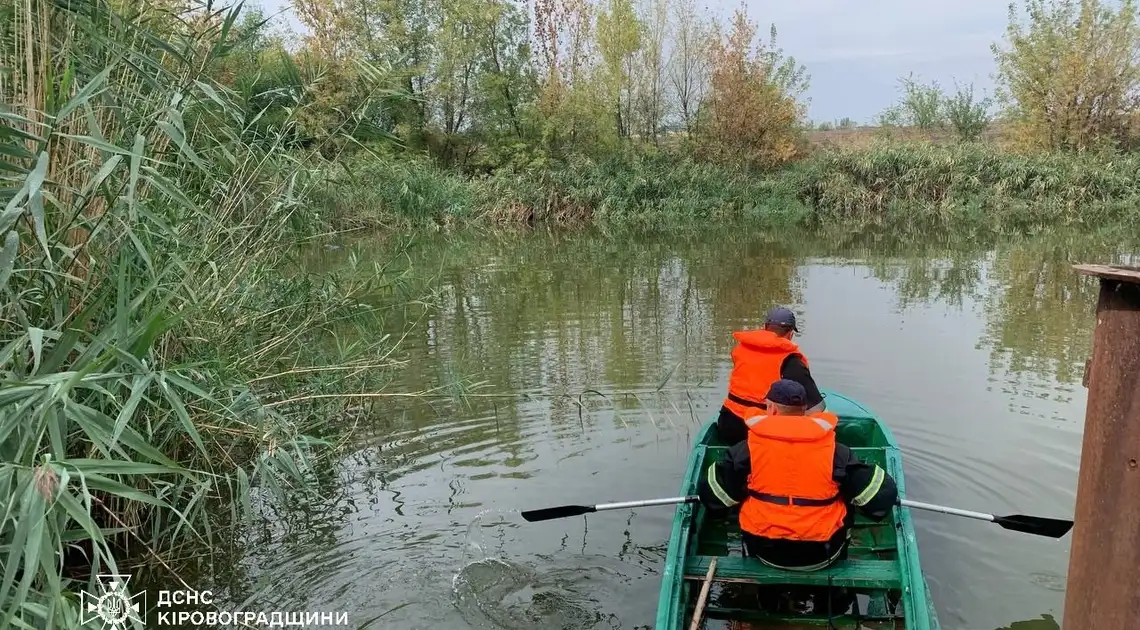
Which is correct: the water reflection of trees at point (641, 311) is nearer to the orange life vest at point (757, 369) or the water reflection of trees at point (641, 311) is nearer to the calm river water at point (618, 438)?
the calm river water at point (618, 438)

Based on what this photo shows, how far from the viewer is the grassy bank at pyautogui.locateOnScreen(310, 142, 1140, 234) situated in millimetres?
26766

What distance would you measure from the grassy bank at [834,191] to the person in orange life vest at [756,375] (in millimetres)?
19860

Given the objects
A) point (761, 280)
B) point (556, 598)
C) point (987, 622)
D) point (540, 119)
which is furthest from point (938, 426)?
point (540, 119)

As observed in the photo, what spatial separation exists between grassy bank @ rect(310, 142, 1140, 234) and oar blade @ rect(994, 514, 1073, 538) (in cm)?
2145

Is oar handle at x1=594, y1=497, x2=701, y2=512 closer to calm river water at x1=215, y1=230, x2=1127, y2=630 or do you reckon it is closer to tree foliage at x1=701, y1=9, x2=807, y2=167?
calm river water at x1=215, y1=230, x2=1127, y2=630

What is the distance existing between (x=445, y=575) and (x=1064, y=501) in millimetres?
4180

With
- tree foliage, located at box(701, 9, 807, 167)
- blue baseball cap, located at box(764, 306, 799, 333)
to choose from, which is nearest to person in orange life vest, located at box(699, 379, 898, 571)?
blue baseball cap, located at box(764, 306, 799, 333)

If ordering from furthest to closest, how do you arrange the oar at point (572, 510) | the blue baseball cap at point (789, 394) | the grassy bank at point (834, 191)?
the grassy bank at point (834, 191) < the oar at point (572, 510) < the blue baseball cap at point (789, 394)

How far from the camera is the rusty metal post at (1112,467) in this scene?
2.58m

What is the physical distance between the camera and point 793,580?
3734mm

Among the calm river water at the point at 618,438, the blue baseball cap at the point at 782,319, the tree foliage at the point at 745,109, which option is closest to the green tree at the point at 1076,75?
the tree foliage at the point at 745,109

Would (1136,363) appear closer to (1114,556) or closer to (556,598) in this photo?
(1114,556)

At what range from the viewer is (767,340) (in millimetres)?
5277

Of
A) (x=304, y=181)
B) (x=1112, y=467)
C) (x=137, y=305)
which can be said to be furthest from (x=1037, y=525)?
(x=304, y=181)
